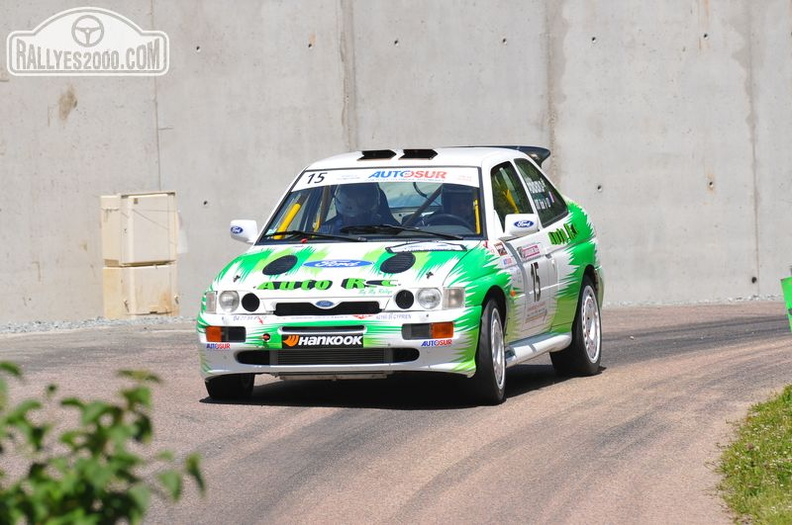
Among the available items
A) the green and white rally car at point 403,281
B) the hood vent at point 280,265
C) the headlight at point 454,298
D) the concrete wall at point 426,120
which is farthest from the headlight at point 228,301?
the concrete wall at point 426,120

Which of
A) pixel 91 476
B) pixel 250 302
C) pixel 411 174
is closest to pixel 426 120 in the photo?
pixel 411 174

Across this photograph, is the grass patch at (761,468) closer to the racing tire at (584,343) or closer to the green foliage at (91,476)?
the racing tire at (584,343)

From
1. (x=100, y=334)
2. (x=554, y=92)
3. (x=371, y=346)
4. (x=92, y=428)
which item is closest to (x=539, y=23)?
(x=554, y=92)

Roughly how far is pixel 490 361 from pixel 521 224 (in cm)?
101

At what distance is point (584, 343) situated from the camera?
11406mm

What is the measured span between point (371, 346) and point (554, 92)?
31.9 ft

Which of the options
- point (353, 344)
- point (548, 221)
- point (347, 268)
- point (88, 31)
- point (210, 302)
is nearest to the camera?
point (353, 344)

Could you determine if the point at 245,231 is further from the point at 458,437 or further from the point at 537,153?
the point at 537,153

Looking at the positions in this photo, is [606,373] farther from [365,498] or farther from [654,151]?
[654,151]

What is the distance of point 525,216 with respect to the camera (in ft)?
33.4

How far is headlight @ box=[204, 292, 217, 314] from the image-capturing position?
32.1 feet

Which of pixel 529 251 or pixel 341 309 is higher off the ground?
pixel 529 251

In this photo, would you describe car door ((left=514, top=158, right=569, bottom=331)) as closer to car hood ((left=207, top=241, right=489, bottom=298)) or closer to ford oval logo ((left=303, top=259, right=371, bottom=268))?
car hood ((left=207, top=241, right=489, bottom=298))

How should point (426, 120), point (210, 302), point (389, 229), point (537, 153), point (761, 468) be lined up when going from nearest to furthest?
point (761, 468), point (210, 302), point (389, 229), point (537, 153), point (426, 120)
